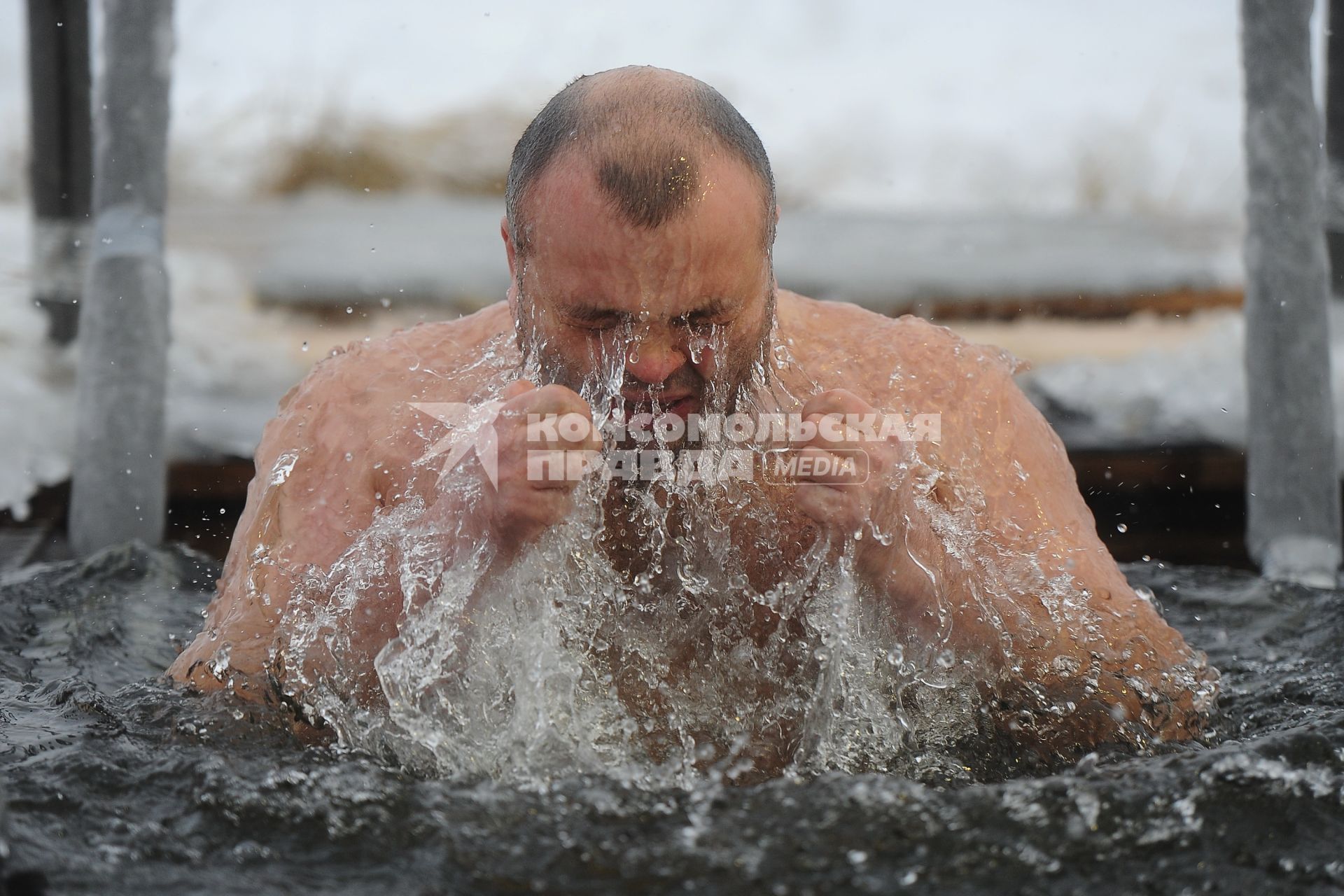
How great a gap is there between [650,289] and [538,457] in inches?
9.3

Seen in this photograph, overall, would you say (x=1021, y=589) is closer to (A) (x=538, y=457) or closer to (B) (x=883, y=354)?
(B) (x=883, y=354)

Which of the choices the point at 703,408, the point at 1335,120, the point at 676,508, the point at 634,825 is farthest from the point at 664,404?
the point at 1335,120

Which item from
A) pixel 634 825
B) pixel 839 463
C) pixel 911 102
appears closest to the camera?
pixel 634 825

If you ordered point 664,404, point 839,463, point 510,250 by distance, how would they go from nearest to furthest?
point 839,463
point 664,404
point 510,250

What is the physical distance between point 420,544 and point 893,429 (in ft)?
1.84

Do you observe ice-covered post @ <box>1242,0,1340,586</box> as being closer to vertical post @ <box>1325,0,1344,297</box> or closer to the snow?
vertical post @ <box>1325,0,1344,297</box>

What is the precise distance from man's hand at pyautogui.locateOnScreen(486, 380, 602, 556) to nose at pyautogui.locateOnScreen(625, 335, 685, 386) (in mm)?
133

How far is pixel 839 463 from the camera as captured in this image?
1.40 meters

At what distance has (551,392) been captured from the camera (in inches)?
53.0

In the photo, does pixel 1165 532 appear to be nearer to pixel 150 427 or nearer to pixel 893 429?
pixel 893 429

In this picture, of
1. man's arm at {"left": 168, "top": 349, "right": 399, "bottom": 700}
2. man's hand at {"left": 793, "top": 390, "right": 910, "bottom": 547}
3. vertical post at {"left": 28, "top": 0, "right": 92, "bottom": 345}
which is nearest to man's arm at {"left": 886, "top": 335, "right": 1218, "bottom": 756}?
man's hand at {"left": 793, "top": 390, "right": 910, "bottom": 547}

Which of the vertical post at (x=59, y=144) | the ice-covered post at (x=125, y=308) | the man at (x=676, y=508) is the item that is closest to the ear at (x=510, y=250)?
the man at (x=676, y=508)

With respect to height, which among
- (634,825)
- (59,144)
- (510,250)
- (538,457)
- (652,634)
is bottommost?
(634,825)

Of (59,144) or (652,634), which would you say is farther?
(59,144)
